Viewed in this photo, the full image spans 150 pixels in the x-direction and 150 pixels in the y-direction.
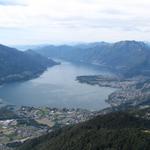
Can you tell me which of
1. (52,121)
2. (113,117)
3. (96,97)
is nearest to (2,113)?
(52,121)

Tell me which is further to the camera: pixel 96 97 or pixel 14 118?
pixel 96 97

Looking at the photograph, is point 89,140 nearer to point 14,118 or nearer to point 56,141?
point 56,141

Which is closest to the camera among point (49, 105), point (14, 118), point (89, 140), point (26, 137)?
point (89, 140)

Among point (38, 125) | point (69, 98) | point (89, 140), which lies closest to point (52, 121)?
point (38, 125)

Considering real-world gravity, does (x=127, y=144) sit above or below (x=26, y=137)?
above

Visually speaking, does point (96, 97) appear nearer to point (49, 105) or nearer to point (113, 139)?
point (49, 105)

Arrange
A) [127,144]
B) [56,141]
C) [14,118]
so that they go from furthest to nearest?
[14,118]
[56,141]
[127,144]
